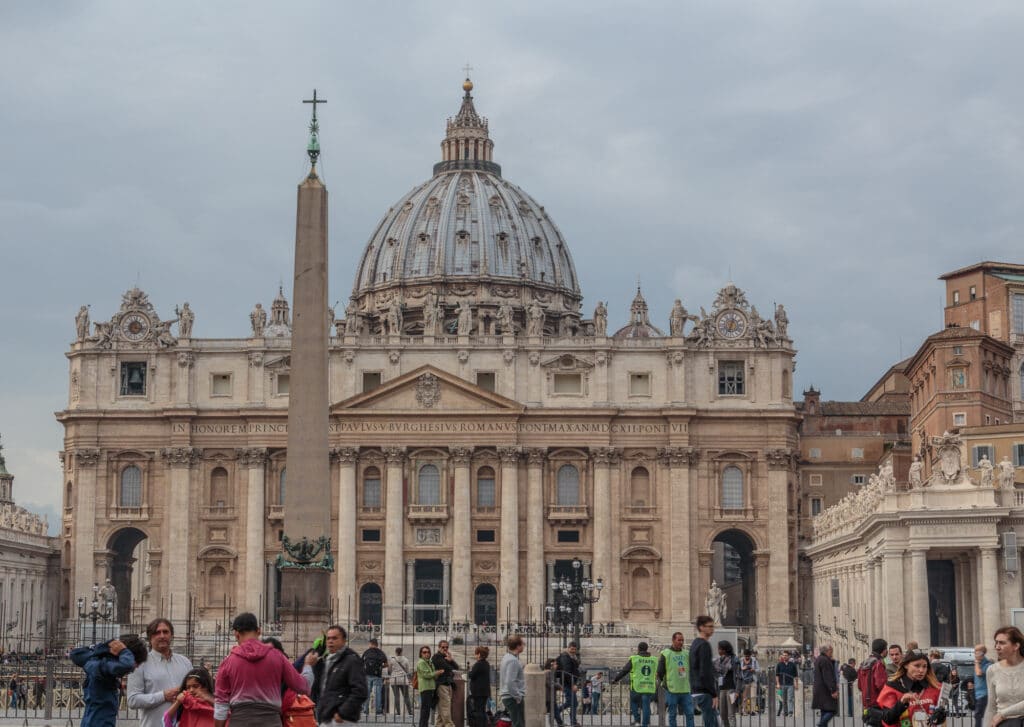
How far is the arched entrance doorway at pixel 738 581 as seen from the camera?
91.8 m

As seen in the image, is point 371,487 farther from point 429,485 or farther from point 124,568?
point 124,568

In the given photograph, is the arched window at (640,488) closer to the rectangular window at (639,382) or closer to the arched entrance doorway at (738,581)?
the rectangular window at (639,382)

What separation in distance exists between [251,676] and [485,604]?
73123mm

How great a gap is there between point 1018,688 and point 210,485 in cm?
7762

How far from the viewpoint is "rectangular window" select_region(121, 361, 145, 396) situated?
92.8m

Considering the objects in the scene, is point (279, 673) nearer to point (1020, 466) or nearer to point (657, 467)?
point (1020, 466)

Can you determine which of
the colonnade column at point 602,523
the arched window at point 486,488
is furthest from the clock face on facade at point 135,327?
the colonnade column at point 602,523

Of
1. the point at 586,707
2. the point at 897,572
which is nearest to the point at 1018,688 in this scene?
the point at 586,707

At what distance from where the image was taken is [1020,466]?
67.4m

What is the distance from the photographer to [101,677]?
19.2 meters

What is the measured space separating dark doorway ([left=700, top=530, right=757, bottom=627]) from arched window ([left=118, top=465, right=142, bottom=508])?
2884 cm

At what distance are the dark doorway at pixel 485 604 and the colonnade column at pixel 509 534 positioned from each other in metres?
0.88

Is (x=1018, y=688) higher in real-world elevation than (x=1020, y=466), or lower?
lower

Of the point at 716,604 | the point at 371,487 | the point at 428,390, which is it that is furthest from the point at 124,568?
the point at 716,604
